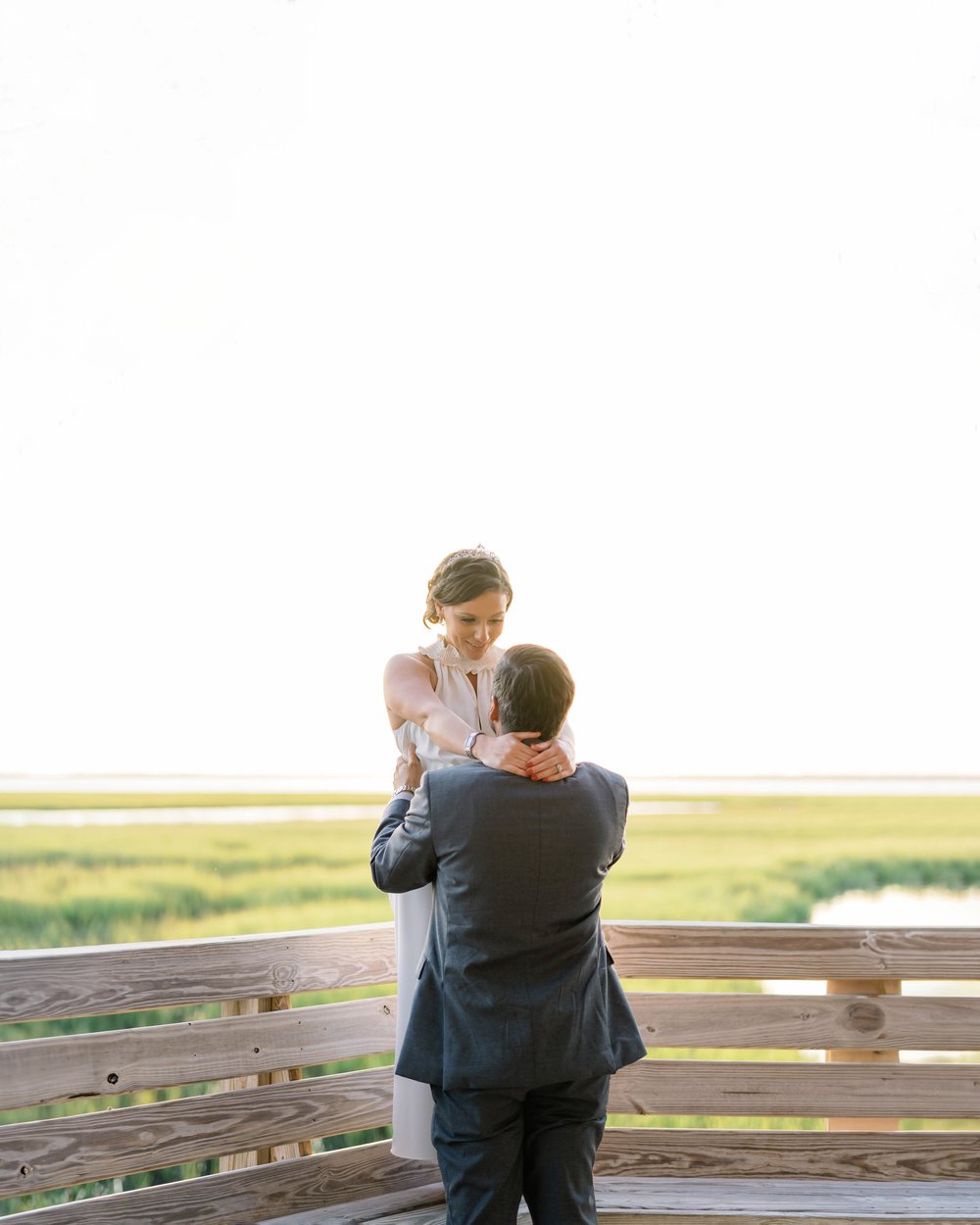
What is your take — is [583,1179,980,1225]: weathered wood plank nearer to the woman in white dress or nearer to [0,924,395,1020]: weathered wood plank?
the woman in white dress

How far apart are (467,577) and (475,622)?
0.11m

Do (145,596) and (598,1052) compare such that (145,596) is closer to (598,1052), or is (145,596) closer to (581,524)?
(581,524)

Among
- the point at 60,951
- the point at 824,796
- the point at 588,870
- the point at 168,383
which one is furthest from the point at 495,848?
the point at 824,796

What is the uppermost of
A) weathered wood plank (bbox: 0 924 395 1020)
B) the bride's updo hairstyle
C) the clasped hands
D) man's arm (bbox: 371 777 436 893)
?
the bride's updo hairstyle

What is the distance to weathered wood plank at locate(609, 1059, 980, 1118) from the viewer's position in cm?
278

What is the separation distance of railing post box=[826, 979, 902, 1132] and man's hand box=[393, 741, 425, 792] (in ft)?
4.43

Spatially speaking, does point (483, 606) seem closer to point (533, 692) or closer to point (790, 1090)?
point (533, 692)

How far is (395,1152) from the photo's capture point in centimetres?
232

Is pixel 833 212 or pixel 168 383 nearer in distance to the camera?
pixel 833 212

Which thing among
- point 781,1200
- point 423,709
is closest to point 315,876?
point 781,1200

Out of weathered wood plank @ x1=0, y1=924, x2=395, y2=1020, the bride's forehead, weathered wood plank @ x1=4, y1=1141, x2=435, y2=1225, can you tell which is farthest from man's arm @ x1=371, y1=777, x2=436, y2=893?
weathered wood plank @ x1=4, y1=1141, x2=435, y2=1225

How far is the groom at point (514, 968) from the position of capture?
5.98 ft

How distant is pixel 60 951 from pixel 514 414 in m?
4.36

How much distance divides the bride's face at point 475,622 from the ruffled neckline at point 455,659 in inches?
0.4
